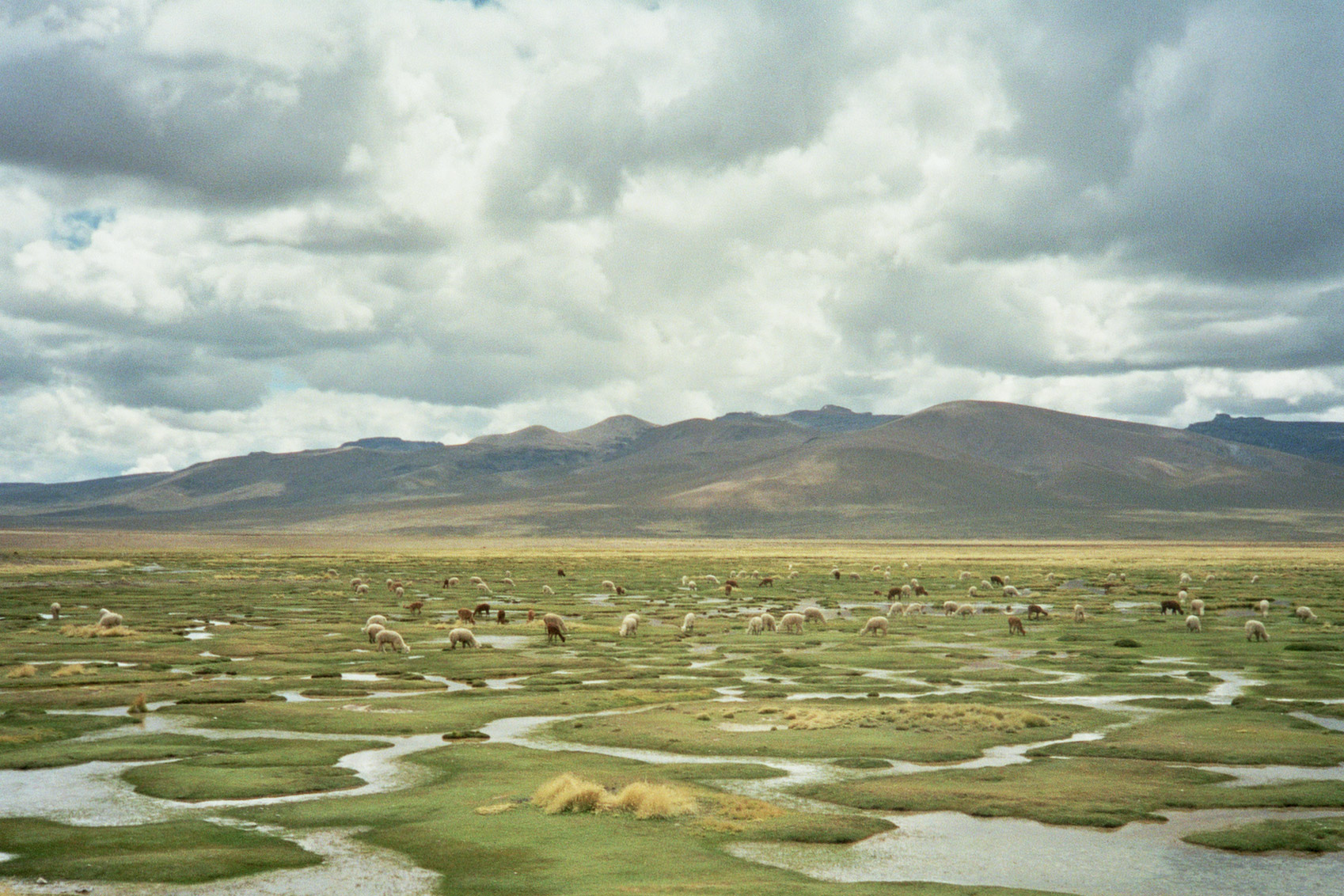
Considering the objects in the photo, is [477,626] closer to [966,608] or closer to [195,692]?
[195,692]

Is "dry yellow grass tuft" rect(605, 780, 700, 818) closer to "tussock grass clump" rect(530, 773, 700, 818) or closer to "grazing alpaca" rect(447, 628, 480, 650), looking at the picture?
"tussock grass clump" rect(530, 773, 700, 818)

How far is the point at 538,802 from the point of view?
19984mm

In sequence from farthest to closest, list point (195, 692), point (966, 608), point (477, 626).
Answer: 1. point (966, 608)
2. point (477, 626)
3. point (195, 692)

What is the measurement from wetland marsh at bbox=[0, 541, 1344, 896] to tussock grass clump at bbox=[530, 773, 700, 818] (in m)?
0.09

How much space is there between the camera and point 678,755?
25.3 metres

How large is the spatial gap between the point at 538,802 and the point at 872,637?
32868 mm

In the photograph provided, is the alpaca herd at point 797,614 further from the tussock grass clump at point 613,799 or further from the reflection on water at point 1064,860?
the reflection on water at point 1064,860

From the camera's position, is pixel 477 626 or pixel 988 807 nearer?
pixel 988 807

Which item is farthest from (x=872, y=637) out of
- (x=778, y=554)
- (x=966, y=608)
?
(x=778, y=554)

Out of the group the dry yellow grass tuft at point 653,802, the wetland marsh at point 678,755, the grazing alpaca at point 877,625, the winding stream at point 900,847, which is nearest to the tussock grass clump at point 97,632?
the wetland marsh at point 678,755

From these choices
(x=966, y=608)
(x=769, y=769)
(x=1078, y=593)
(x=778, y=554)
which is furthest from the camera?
(x=778, y=554)

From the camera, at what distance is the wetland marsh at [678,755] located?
16609mm

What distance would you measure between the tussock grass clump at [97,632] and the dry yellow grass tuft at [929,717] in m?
34.6

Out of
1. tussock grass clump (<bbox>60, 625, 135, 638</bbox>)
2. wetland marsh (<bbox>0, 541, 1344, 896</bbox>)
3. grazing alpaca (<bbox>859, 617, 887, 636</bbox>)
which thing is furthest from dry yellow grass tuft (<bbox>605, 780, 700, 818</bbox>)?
tussock grass clump (<bbox>60, 625, 135, 638</bbox>)
